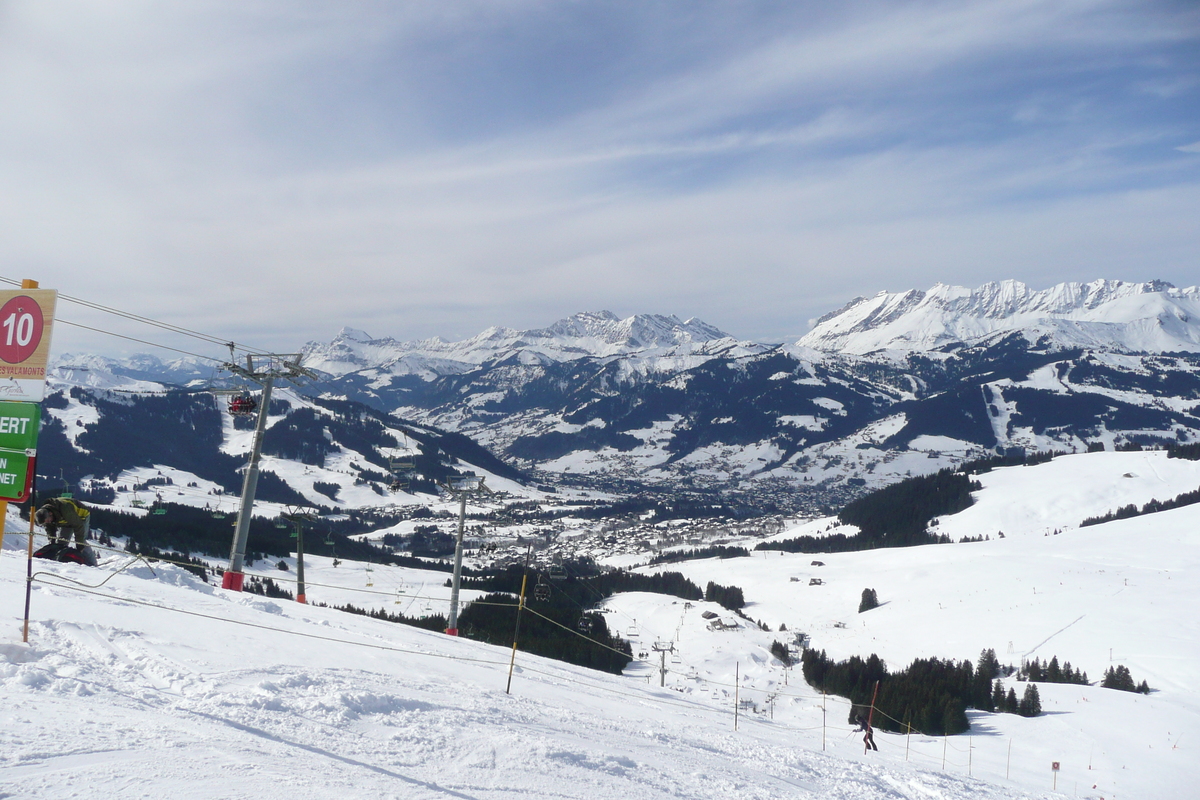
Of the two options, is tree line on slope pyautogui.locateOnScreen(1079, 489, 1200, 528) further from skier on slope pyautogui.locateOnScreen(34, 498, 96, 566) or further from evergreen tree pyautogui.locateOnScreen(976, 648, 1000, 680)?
skier on slope pyautogui.locateOnScreen(34, 498, 96, 566)

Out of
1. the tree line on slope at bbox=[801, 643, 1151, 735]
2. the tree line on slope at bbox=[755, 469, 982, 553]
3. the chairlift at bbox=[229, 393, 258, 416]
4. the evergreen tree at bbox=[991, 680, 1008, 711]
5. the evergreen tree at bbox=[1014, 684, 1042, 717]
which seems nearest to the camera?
the chairlift at bbox=[229, 393, 258, 416]

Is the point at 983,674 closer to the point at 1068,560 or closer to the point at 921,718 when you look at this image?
the point at 921,718

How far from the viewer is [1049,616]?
8069cm

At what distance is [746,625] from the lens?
3484 inches

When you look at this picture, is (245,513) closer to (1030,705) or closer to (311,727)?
(311,727)

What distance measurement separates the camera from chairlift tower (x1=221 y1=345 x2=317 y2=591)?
30.2m

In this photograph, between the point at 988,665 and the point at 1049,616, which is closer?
the point at 988,665

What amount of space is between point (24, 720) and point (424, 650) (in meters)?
14.4

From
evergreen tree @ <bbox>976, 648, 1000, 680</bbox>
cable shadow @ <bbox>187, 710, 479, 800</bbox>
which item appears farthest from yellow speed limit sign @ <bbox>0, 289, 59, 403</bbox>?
evergreen tree @ <bbox>976, 648, 1000, 680</bbox>

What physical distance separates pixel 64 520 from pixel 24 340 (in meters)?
9.13

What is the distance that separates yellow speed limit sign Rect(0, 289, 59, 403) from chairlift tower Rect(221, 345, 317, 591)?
17669mm

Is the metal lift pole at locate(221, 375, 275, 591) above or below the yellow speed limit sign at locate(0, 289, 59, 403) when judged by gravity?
below

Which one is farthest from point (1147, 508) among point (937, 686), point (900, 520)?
point (937, 686)

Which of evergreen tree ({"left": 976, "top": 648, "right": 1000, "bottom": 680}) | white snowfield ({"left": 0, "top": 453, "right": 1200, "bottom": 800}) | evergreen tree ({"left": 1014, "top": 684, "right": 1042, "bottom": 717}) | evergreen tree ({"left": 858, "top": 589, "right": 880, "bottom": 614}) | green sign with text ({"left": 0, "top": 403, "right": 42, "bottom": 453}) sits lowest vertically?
evergreen tree ({"left": 858, "top": 589, "right": 880, "bottom": 614})
